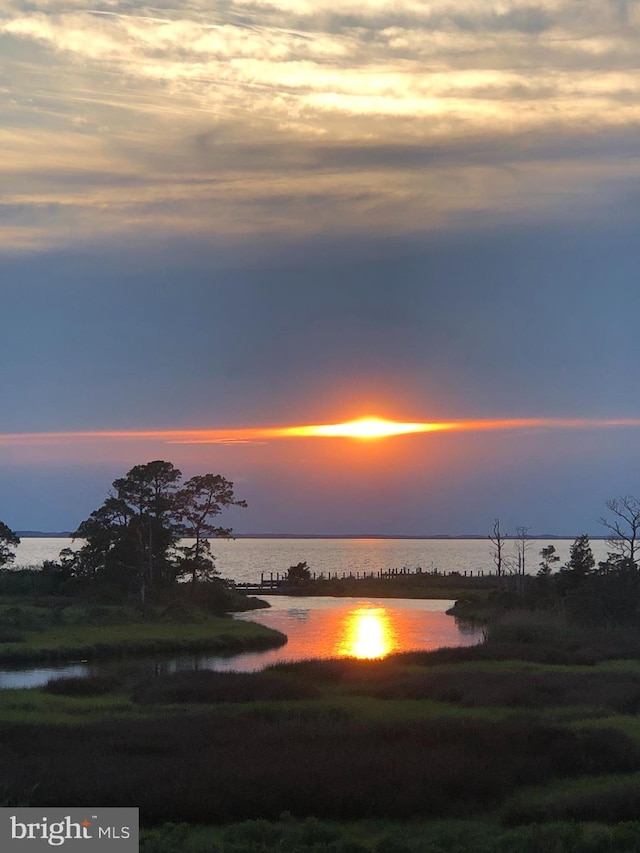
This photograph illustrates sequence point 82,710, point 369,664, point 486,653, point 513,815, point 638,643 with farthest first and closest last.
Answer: point 638,643 → point 486,653 → point 369,664 → point 82,710 → point 513,815

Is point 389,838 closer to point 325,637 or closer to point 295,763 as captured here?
point 295,763

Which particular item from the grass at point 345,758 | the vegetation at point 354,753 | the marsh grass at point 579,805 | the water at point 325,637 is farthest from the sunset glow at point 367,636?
the marsh grass at point 579,805

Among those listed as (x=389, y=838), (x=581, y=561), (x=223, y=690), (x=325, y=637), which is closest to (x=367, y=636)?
(x=325, y=637)

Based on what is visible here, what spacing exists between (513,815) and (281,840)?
4.55m

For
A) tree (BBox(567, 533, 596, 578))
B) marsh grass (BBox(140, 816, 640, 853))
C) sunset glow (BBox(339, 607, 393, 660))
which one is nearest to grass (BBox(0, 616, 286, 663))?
sunset glow (BBox(339, 607, 393, 660))

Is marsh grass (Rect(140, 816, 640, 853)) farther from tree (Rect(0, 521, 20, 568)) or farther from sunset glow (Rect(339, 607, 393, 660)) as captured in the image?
tree (Rect(0, 521, 20, 568))

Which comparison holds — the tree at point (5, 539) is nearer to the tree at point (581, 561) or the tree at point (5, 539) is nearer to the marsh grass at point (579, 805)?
the tree at point (581, 561)

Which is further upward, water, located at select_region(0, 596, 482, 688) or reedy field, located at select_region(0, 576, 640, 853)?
reedy field, located at select_region(0, 576, 640, 853)

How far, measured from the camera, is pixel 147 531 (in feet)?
245

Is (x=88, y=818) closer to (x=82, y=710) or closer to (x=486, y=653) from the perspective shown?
(x=82, y=710)

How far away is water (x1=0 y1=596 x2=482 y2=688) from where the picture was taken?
148 ft

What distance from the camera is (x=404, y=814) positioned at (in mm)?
18766

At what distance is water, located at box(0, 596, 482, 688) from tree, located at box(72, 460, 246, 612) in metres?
7.07

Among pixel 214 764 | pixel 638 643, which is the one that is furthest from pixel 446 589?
pixel 214 764
